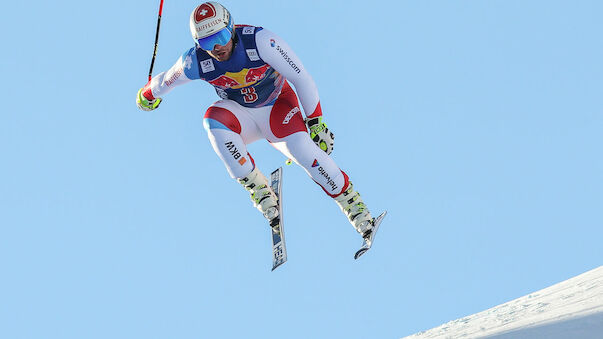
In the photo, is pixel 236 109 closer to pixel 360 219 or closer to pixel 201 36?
Answer: pixel 201 36

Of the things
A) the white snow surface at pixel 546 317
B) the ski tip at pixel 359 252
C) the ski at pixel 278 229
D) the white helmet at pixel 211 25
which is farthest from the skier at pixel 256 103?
the white snow surface at pixel 546 317

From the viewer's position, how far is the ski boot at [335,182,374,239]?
15039 mm

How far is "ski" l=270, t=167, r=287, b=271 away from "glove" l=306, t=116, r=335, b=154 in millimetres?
1147

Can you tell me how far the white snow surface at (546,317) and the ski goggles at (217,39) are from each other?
8.26 metres

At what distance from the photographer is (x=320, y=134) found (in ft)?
47.5

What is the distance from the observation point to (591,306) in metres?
20.8

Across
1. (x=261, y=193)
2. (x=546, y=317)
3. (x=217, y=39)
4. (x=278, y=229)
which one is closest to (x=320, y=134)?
(x=261, y=193)

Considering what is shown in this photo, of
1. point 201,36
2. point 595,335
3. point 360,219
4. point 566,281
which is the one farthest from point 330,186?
point 566,281

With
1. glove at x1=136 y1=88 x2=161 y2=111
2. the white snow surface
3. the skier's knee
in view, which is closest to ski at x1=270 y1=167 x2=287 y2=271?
the skier's knee

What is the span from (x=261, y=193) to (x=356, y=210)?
1.38 m

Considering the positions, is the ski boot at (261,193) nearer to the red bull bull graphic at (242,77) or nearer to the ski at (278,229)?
the ski at (278,229)

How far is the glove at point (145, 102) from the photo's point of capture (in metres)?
15.2

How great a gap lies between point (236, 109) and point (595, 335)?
7.46 metres

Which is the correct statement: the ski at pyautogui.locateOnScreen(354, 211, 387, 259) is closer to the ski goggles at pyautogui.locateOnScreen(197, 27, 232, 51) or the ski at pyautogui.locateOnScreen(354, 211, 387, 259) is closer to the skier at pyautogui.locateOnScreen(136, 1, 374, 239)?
the skier at pyautogui.locateOnScreen(136, 1, 374, 239)
